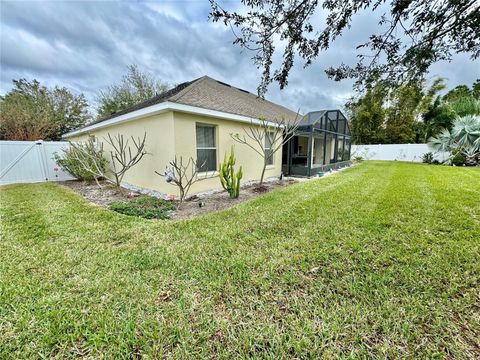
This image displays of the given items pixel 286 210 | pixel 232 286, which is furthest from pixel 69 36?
pixel 232 286

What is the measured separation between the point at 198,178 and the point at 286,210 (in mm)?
3250

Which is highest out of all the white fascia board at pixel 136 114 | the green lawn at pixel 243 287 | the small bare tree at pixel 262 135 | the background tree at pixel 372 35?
the background tree at pixel 372 35

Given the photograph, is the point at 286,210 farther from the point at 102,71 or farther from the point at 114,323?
the point at 102,71

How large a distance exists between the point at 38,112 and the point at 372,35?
23258mm

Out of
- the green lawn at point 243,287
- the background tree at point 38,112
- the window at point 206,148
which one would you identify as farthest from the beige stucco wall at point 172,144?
the background tree at point 38,112

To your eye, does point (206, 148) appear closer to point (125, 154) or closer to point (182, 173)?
point (182, 173)

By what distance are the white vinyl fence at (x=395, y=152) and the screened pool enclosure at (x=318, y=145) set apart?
7.89m

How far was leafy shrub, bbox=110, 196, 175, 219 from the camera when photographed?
16.0 ft

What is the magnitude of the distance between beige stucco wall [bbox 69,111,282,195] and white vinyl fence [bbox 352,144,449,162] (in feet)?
58.3

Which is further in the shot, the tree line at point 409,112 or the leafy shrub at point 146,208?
the leafy shrub at point 146,208

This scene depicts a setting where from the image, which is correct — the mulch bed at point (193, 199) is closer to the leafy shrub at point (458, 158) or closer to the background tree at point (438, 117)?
the leafy shrub at point (458, 158)

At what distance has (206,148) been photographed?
702 cm

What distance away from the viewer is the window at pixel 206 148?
22.3ft

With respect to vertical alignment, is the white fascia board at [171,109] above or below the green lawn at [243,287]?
above
